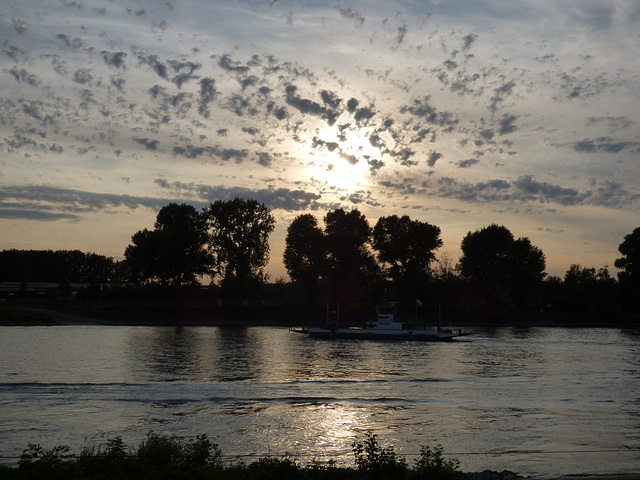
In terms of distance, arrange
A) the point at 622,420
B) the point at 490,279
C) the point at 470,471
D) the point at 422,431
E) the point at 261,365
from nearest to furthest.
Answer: the point at 470,471
the point at 422,431
the point at 622,420
the point at 261,365
the point at 490,279

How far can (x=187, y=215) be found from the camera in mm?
150375

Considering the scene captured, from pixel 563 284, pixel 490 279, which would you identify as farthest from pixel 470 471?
pixel 563 284

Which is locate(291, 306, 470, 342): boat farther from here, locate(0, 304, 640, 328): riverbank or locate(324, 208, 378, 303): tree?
locate(324, 208, 378, 303): tree

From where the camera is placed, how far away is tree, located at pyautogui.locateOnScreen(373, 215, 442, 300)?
155875 millimetres

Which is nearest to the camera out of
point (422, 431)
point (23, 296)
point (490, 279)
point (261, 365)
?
point (422, 431)

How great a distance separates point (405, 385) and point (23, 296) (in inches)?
6335

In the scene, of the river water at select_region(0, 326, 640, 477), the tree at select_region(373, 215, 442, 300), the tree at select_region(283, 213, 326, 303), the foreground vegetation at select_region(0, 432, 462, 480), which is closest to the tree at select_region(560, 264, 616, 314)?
the tree at select_region(373, 215, 442, 300)

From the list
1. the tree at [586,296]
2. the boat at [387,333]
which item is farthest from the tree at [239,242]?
the tree at [586,296]

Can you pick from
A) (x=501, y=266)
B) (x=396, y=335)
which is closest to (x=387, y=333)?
(x=396, y=335)

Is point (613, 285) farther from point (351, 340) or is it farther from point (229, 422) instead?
point (229, 422)

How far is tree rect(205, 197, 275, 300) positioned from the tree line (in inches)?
9.5

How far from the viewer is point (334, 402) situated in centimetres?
4075

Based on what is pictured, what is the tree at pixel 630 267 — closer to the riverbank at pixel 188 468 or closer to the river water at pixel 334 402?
the river water at pixel 334 402

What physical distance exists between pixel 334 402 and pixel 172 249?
107 metres
